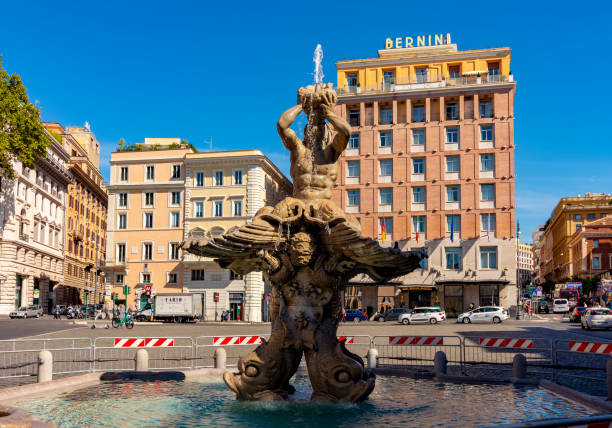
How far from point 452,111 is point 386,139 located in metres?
6.33

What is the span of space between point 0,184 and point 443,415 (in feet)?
174

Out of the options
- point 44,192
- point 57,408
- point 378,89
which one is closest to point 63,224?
point 44,192

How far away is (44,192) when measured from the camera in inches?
2499

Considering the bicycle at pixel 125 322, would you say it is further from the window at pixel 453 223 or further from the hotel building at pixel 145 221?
the window at pixel 453 223

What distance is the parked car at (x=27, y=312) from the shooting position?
5150cm

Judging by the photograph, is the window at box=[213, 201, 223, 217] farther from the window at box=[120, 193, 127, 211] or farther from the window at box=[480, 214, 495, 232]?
the window at box=[480, 214, 495, 232]

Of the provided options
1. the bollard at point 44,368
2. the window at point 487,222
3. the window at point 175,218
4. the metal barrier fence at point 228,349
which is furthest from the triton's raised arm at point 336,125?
the window at point 175,218

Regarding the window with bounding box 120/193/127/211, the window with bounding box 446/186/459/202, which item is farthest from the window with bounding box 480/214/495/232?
the window with bounding box 120/193/127/211

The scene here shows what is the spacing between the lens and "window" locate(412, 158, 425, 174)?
56469mm

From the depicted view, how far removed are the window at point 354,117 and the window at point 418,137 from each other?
5.11 metres

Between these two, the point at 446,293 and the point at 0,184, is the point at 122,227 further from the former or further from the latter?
the point at 446,293

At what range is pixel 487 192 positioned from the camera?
5472 centimetres

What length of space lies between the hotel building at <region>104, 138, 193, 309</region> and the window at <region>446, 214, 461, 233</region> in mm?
24117

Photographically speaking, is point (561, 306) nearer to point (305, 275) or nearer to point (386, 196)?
point (386, 196)
